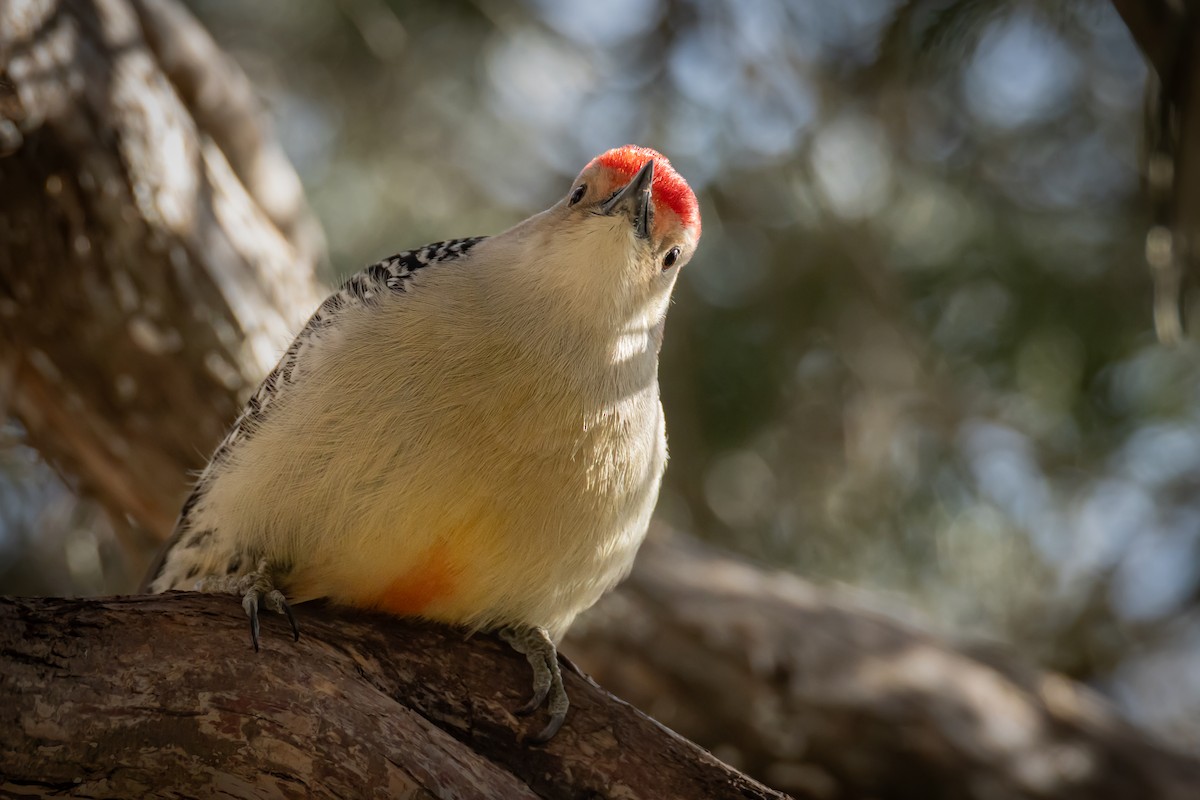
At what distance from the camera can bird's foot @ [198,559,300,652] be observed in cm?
285

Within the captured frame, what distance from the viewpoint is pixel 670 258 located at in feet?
11.8

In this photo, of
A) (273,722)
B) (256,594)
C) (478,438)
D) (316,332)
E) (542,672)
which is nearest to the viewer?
(273,722)

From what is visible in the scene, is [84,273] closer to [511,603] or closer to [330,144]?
[511,603]

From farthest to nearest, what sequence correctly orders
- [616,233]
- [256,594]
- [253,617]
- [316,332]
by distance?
[316,332] → [616,233] → [256,594] → [253,617]

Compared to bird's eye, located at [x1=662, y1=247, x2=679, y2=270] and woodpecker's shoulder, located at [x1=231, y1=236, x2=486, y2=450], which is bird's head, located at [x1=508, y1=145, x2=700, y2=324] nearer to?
bird's eye, located at [x1=662, y1=247, x2=679, y2=270]

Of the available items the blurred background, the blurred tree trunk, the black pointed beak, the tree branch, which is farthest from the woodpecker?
the blurred background

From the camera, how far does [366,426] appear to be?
3.10m

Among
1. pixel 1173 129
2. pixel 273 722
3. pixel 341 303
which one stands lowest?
pixel 273 722

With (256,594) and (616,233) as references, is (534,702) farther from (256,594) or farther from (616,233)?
(616,233)

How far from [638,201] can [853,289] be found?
3.20 metres

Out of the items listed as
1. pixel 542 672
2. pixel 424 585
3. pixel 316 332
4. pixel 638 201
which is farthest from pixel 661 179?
pixel 542 672

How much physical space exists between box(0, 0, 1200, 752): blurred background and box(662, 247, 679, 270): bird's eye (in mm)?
2625

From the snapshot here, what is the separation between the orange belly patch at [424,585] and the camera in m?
3.10

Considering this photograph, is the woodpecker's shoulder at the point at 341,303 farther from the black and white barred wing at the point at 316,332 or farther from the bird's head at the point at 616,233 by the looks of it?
the bird's head at the point at 616,233
